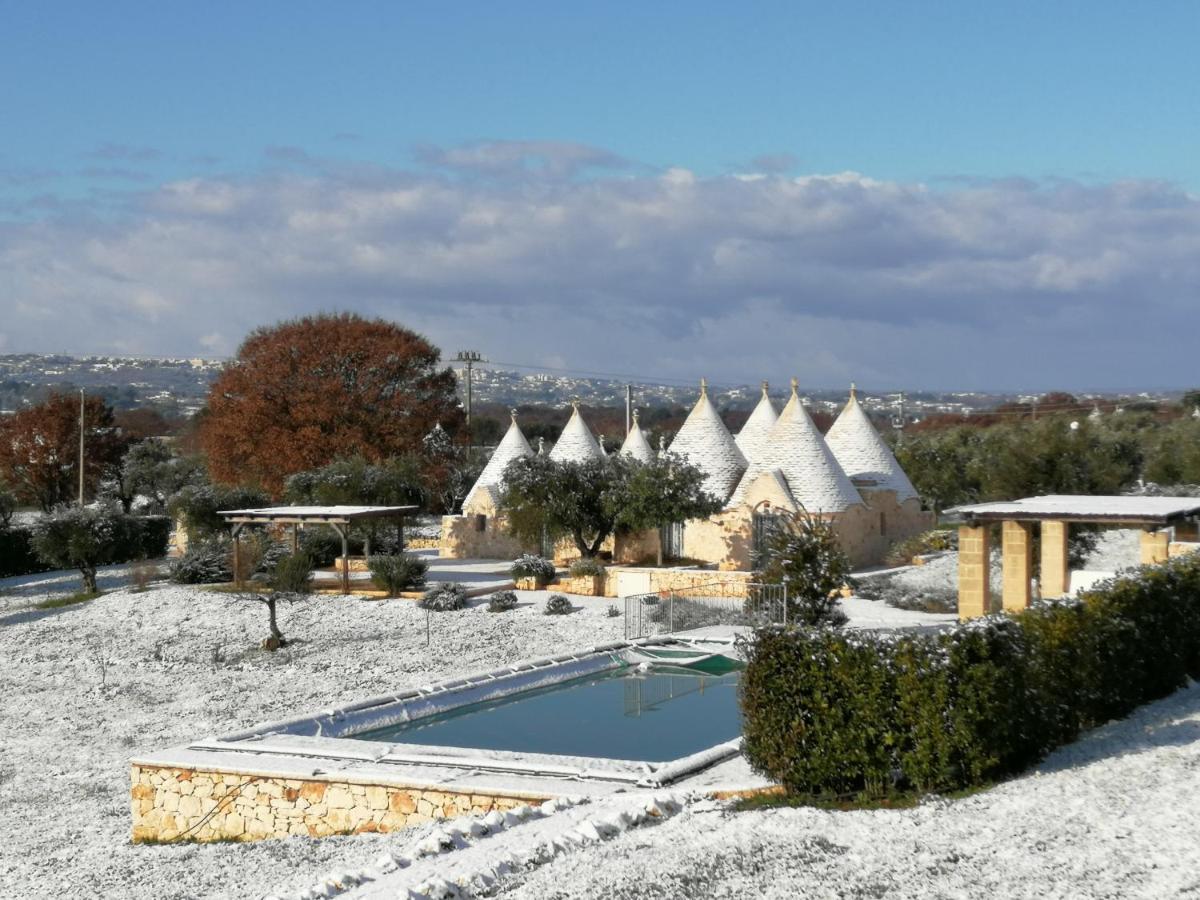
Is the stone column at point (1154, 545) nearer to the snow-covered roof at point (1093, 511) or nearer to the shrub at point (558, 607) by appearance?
the snow-covered roof at point (1093, 511)

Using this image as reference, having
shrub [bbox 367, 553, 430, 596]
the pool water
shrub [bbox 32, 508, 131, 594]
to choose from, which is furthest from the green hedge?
shrub [bbox 32, 508, 131, 594]

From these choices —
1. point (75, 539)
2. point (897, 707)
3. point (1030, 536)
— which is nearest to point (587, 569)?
point (1030, 536)

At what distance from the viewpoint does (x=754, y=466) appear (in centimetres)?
3103

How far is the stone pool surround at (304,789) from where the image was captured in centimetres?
1055

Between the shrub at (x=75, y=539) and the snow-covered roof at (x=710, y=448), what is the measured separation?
46.2ft

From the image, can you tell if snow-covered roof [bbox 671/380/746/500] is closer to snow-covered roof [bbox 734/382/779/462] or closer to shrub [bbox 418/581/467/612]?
snow-covered roof [bbox 734/382/779/462]

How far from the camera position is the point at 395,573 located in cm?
2716

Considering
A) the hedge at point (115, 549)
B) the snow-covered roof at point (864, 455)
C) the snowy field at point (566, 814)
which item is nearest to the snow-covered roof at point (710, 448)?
the snow-covered roof at point (864, 455)

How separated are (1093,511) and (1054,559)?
141cm

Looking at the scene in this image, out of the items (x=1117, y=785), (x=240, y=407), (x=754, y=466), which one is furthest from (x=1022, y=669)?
(x=240, y=407)

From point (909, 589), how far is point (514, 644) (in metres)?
8.22

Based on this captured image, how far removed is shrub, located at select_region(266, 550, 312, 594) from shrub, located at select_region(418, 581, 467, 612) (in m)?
2.82

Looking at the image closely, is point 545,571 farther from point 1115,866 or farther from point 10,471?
point 10,471

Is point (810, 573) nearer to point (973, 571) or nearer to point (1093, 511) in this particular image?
point (973, 571)
